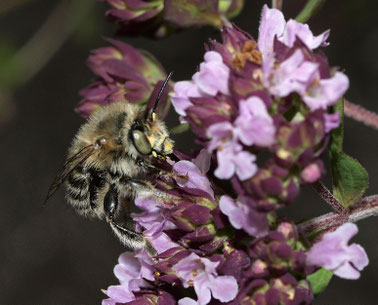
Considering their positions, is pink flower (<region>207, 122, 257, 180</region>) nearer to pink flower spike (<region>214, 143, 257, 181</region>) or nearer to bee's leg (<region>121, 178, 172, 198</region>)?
pink flower spike (<region>214, 143, 257, 181</region>)

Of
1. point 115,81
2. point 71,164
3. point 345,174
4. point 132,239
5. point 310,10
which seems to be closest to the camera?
point 345,174

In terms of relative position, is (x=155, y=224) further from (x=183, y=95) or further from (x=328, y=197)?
(x=328, y=197)

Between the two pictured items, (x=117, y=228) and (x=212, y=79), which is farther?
(x=117, y=228)

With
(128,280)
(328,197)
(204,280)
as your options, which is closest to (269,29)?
(328,197)

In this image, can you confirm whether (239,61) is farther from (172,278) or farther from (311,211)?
(311,211)

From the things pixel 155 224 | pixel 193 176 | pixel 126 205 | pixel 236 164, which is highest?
pixel 236 164

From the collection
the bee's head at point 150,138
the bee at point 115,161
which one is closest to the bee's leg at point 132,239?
the bee at point 115,161

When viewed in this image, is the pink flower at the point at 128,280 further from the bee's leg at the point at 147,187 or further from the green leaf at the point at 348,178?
the green leaf at the point at 348,178

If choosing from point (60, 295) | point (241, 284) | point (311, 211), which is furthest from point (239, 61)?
point (60, 295)
